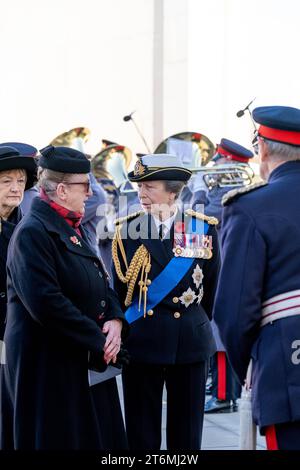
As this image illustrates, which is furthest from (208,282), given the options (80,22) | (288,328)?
(80,22)

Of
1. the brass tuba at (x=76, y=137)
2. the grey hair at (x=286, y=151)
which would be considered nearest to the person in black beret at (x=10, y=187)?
the grey hair at (x=286, y=151)

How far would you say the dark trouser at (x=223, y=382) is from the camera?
7.69m

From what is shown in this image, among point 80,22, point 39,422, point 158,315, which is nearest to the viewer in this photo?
point 39,422

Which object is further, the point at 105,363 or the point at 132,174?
the point at 132,174

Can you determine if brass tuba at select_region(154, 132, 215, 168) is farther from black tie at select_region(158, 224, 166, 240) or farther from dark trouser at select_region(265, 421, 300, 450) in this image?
dark trouser at select_region(265, 421, 300, 450)

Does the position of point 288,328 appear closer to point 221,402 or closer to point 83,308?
point 83,308

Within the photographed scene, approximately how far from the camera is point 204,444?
643 centimetres

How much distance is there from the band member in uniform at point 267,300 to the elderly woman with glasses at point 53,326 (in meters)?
0.87

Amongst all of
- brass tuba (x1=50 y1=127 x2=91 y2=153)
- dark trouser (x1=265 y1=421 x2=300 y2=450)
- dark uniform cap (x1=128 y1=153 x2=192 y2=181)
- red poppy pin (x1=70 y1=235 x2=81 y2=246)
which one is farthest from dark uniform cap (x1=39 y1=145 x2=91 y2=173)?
brass tuba (x1=50 y1=127 x2=91 y2=153)

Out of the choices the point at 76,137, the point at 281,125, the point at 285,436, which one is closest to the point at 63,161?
the point at 281,125

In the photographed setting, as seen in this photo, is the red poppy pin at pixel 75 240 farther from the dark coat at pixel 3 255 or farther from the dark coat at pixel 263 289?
the dark coat at pixel 263 289

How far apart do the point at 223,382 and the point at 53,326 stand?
3.64 metres

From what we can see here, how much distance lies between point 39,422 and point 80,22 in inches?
606

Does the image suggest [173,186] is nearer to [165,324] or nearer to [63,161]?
[165,324]
